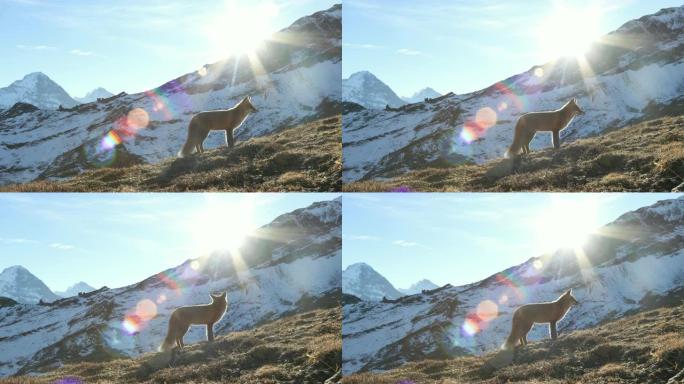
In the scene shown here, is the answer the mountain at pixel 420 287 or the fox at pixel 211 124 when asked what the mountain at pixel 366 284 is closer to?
the mountain at pixel 420 287

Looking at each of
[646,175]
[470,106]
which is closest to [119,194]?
[470,106]

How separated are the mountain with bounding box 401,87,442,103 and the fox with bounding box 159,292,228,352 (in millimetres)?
8623

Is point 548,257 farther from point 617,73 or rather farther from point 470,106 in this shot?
point 617,73

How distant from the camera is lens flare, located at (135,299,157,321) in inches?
539

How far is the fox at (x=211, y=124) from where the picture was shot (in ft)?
44.8

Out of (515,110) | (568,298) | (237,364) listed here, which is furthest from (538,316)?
(237,364)

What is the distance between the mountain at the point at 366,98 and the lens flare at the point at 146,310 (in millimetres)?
8930

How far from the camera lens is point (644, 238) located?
1360 cm

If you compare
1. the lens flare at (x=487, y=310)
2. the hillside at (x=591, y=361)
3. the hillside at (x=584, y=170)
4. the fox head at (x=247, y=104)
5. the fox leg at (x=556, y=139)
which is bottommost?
the hillside at (x=591, y=361)

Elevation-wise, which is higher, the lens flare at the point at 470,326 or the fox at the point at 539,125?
the fox at the point at 539,125

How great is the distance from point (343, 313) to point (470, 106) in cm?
776

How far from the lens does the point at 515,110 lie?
53.9 ft

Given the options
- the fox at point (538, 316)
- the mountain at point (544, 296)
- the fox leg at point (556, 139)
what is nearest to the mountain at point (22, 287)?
the mountain at point (544, 296)

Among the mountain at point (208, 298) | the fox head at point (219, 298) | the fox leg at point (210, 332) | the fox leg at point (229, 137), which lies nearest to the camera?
the fox leg at point (210, 332)
